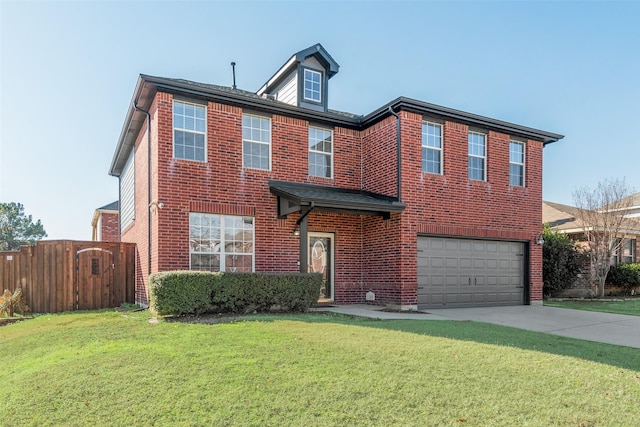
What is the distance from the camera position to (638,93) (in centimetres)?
1538

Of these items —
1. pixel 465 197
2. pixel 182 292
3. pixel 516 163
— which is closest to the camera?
pixel 182 292

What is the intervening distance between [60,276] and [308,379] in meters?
9.41

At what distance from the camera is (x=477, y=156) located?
1329cm

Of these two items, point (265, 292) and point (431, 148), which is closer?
point (265, 292)

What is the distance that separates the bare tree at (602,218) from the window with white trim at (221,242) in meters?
14.7

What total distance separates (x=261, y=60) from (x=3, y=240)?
1325 inches

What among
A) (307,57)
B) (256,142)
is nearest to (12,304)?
(256,142)

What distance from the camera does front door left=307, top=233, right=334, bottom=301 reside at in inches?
486

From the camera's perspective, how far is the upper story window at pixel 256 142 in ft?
37.5

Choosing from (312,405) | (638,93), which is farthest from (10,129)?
(638,93)

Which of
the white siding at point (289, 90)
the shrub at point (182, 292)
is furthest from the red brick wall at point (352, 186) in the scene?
the shrub at point (182, 292)

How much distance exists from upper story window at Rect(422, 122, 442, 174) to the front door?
11.7 ft

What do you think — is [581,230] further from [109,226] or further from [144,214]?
[109,226]

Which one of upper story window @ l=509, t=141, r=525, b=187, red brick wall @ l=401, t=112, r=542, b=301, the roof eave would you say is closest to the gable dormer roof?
the roof eave
